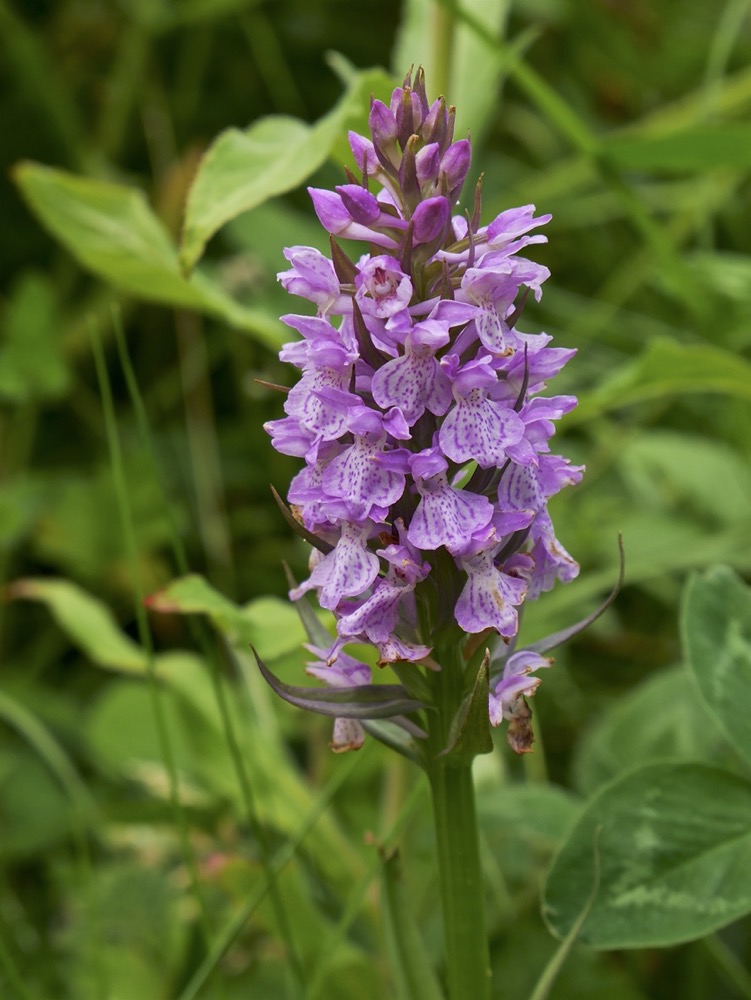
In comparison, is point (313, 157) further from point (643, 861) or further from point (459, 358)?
point (643, 861)

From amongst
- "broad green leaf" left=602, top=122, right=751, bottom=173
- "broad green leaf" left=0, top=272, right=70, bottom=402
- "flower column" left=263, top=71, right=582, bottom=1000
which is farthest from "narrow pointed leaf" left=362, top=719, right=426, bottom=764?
"broad green leaf" left=0, top=272, right=70, bottom=402

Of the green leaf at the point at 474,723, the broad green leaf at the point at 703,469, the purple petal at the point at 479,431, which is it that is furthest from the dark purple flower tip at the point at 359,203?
the broad green leaf at the point at 703,469

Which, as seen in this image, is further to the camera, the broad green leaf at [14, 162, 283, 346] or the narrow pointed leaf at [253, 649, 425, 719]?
the broad green leaf at [14, 162, 283, 346]

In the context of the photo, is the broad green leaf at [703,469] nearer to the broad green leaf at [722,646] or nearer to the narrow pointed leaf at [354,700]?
the broad green leaf at [722,646]

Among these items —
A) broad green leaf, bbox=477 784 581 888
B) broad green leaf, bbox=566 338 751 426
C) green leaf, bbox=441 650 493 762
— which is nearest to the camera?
green leaf, bbox=441 650 493 762

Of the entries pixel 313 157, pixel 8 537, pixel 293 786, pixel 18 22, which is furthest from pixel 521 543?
pixel 18 22

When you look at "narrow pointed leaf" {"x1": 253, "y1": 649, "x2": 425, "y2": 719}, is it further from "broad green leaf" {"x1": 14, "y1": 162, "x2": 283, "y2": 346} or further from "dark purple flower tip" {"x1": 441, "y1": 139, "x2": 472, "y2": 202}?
"broad green leaf" {"x1": 14, "y1": 162, "x2": 283, "y2": 346}

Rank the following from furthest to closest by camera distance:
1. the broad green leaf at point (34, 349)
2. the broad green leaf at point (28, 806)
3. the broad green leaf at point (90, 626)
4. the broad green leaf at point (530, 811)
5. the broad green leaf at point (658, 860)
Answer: the broad green leaf at point (34, 349)
the broad green leaf at point (28, 806)
the broad green leaf at point (90, 626)
the broad green leaf at point (530, 811)
the broad green leaf at point (658, 860)
